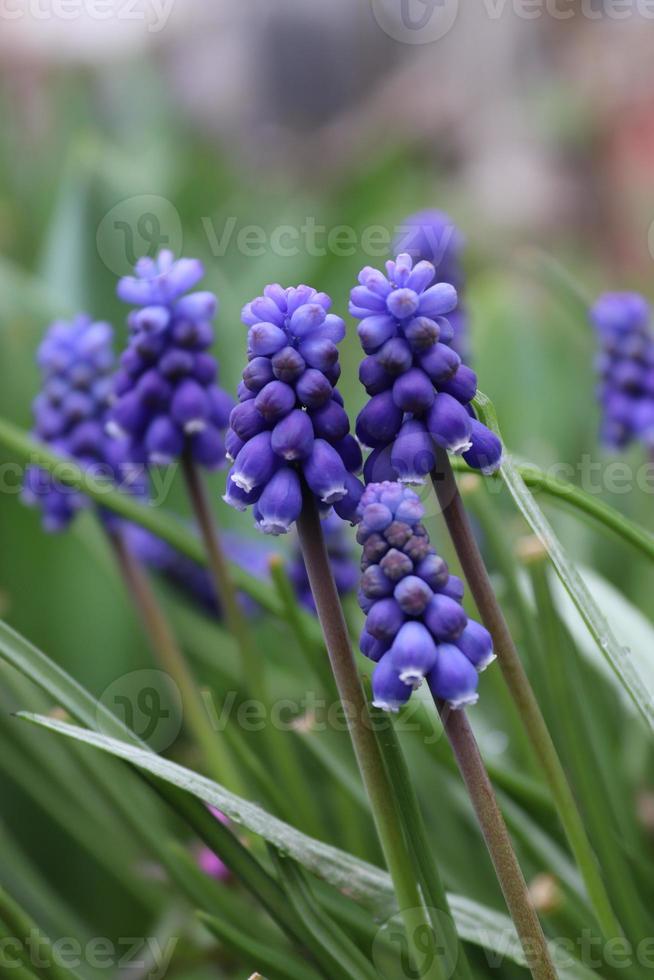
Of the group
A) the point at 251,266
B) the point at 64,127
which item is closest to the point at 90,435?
the point at 251,266

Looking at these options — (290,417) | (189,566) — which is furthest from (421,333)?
(189,566)

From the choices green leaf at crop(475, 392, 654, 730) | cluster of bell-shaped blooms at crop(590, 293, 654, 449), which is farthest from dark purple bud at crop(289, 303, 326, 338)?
cluster of bell-shaped blooms at crop(590, 293, 654, 449)

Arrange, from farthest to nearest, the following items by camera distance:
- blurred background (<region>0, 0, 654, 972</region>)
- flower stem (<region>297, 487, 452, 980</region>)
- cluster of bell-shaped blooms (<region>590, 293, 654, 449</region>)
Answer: blurred background (<region>0, 0, 654, 972</region>), cluster of bell-shaped blooms (<region>590, 293, 654, 449</region>), flower stem (<region>297, 487, 452, 980</region>)

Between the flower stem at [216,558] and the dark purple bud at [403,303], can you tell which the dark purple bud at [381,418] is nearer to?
the dark purple bud at [403,303]

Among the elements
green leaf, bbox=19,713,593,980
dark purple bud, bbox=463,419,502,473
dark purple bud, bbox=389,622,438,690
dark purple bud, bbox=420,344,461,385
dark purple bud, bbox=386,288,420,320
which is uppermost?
dark purple bud, bbox=386,288,420,320

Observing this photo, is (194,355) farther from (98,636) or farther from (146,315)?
(98,636)

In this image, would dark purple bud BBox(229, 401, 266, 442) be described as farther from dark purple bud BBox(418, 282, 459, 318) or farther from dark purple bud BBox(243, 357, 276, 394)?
dark purple bud BBox(418, 282, 459, 318)
